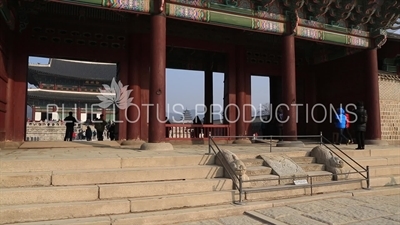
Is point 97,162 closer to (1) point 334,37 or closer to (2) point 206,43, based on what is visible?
(2) point 206,43

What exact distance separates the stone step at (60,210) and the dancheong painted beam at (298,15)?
17.2 ft

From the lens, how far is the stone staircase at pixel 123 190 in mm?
4238

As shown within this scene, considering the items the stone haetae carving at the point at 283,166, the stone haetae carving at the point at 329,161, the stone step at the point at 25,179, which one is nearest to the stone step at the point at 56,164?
the stone step at the point at 25,179

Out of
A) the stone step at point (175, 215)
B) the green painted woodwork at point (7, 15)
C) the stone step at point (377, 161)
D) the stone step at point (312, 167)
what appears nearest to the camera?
the stone step at point (175, 215)

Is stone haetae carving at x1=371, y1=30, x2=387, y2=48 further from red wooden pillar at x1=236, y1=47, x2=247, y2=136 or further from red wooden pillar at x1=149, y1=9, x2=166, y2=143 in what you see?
red wooden pillar at x1=149, y1=9, x2=166, y2=143

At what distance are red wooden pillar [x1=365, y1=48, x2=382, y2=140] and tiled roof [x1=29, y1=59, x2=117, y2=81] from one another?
104ft

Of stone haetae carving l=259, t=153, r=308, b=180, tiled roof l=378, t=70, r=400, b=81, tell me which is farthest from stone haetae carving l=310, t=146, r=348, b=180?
tiled roof l=378, t=70, r=400, b=81

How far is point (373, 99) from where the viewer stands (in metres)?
11.6

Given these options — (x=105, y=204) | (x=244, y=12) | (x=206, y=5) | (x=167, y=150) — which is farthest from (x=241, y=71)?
(x=105, y=204)

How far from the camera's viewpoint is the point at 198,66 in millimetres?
15742

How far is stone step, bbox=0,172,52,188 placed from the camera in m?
4.56

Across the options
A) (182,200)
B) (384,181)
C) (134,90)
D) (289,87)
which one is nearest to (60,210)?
(182,200)

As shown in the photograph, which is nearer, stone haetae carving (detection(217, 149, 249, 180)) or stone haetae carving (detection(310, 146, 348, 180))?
stone haetae carving (detection(217, 149, 249, 180))

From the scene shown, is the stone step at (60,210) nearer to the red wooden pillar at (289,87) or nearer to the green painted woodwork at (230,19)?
the green painted woodwork at (230,19)
